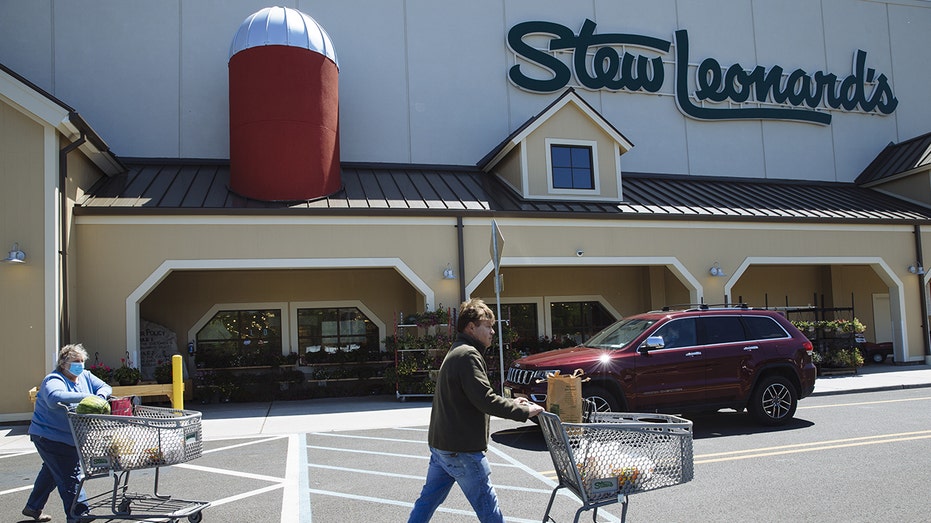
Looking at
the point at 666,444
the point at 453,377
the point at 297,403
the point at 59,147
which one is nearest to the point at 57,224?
the point at 59,147

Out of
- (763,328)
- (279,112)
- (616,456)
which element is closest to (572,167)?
(279,112)

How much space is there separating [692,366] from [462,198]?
7.65 metres

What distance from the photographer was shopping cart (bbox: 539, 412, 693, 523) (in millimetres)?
4340

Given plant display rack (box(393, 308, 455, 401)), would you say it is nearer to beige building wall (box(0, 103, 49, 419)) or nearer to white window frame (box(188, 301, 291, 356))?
white window frame (box(188, 301, 291, 356))

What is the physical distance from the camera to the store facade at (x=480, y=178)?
12961 mm

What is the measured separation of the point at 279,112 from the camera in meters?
15.0

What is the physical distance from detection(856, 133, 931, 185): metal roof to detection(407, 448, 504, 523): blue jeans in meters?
21.0

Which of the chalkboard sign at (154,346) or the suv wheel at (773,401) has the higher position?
the chalkboard sign at (154,346)

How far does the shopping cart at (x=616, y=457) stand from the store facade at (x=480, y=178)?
384 inches

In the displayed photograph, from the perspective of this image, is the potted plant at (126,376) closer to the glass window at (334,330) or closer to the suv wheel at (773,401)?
the glass window at (334,330)

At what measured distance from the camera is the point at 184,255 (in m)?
13.2

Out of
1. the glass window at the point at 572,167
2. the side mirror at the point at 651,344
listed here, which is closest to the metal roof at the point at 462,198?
the glass window at the point at 572,167

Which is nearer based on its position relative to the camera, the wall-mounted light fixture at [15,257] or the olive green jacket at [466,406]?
the olive green jacket at [466,406]

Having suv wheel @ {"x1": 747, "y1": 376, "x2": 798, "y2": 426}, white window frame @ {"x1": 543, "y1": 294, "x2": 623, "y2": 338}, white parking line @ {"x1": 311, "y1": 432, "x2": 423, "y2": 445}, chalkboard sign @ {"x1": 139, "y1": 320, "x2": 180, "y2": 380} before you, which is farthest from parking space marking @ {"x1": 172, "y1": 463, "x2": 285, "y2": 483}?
white window frame @ {"x1": 543, "y1": 294, "x2": 623, "y2": 338}
